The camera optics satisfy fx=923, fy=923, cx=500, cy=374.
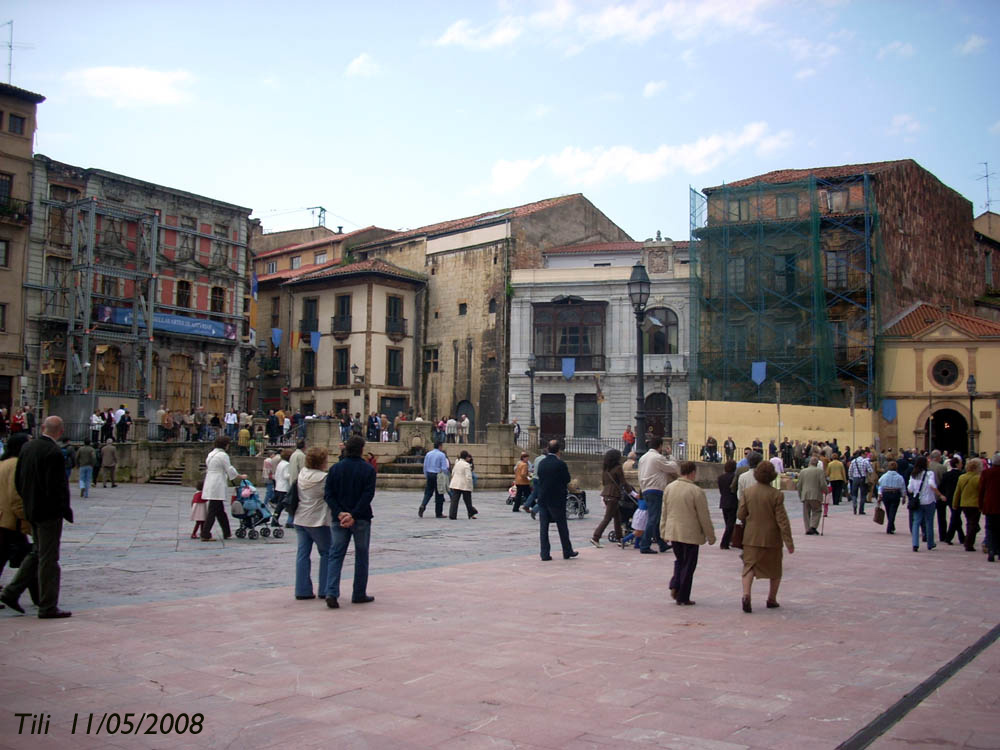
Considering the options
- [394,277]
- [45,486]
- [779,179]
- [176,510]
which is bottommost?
[176,510]

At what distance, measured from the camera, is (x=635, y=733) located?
4.88 metres

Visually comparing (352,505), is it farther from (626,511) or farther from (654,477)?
(626,511)

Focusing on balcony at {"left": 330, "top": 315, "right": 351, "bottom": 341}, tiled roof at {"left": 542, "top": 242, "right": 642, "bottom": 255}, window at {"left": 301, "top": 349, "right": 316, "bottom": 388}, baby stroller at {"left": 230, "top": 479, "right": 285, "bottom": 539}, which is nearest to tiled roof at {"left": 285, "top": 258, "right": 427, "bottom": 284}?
balcony at {"left": 330, "top": 315, "right": 351, "bottom": 341}

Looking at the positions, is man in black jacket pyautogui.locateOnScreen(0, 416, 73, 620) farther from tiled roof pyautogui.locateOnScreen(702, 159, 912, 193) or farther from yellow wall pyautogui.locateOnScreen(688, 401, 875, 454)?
tiled roof pyautogui.locateOnScreen(702, 159, 912, 193)

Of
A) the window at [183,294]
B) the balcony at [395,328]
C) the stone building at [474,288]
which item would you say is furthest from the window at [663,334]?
the window at [183,294]

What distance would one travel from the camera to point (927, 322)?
139ft

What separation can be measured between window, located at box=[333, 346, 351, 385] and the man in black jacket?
40483 millimetres

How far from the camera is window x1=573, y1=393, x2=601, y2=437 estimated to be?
43969 millimetres

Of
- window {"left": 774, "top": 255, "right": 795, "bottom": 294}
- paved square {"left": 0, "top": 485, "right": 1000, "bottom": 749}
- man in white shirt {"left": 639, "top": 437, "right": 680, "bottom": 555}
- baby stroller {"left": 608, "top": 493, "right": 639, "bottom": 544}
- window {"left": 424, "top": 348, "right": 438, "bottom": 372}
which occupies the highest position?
window {"left": 774, "top": 255, "right": 795, "bottom": 294}

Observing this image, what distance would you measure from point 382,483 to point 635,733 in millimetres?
24681

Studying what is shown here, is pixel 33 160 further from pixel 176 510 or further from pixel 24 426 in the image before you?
pixel 176 510

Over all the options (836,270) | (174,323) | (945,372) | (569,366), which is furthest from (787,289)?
(174,323)

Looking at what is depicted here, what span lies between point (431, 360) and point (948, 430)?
2530 cm

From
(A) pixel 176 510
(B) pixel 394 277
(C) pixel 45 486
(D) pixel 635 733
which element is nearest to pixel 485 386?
(B) pixel 394 277
